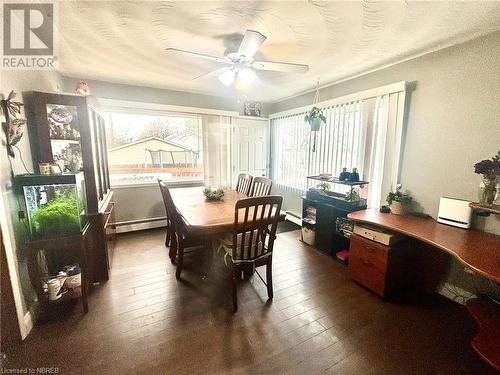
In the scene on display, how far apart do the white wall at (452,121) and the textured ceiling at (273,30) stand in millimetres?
165

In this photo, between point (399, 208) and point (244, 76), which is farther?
point (399, 208)

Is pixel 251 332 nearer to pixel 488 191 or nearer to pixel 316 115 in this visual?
pixel 488 191

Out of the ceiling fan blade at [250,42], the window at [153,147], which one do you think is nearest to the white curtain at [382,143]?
the ceiling fan blade at [250,42]

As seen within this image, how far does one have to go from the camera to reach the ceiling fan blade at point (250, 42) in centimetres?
147

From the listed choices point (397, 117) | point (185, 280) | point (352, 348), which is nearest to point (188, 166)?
point (185, 280)

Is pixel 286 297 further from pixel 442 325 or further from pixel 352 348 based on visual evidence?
pixel 442 325

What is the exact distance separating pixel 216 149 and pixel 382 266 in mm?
3076

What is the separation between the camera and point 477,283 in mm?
1903

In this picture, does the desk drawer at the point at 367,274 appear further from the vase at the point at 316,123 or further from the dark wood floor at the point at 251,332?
the vase at the point at 316,123

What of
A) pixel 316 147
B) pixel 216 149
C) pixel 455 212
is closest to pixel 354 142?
pixel 316 147

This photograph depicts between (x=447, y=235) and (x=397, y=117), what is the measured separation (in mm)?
1292

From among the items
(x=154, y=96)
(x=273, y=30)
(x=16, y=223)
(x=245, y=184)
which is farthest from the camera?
(x=154, y=96)

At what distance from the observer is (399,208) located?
2271 mm

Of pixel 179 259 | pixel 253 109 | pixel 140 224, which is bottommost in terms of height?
pixel 140 224
